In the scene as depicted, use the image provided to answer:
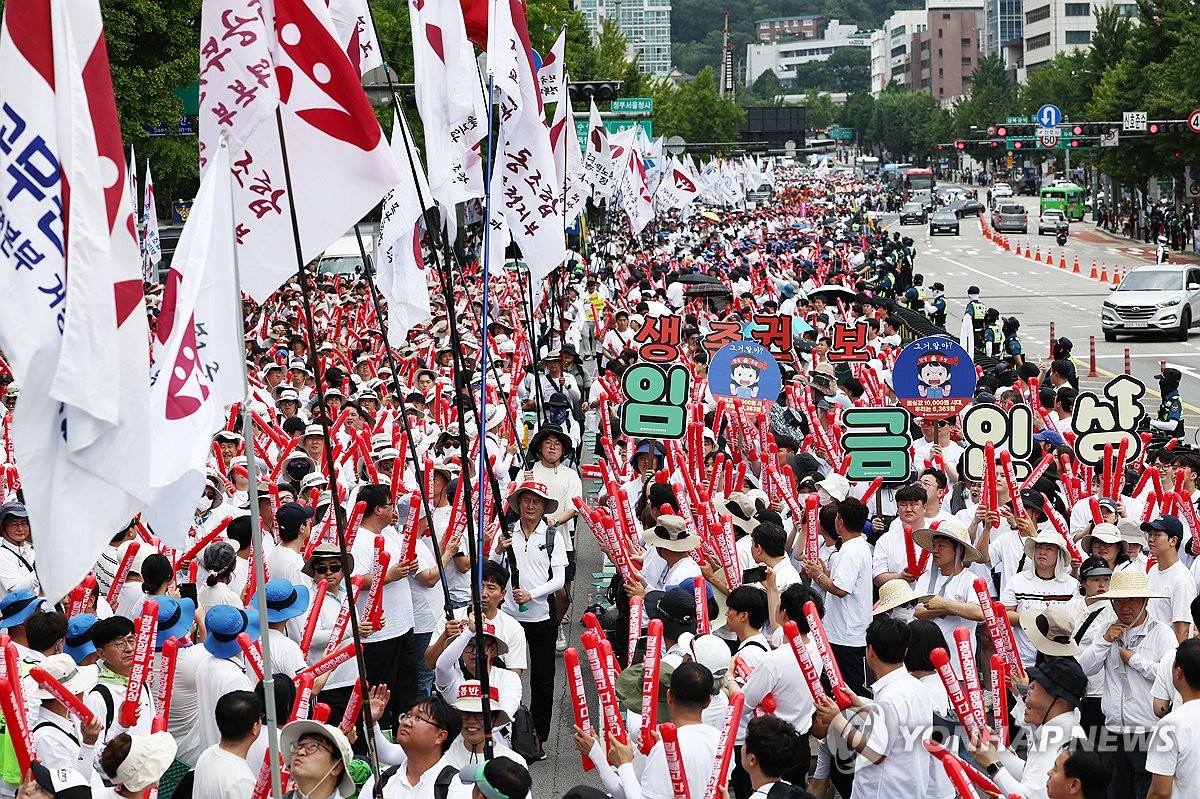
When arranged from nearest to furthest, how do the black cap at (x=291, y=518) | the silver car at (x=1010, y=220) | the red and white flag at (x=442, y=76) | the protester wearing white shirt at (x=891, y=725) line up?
the protester wearing white shirt at (x=891, y=725), the red and white flag at (x=442, y=76), the black cap at (x=291, y=518), the silver car at (x=1010, y=220)

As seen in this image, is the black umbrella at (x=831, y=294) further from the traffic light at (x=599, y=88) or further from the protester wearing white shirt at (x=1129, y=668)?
the protester wearing white shirt at (x=1129, y=668)

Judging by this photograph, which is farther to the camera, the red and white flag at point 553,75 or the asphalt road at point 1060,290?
the asphalt road at point 1060,290

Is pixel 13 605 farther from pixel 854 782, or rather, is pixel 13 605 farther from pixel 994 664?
pixel 994 664

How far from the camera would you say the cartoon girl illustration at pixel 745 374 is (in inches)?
452

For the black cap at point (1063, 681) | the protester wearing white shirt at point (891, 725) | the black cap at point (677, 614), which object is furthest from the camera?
the black cap at point (677, 614)

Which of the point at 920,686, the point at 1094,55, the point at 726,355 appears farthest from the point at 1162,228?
the point at 920,686

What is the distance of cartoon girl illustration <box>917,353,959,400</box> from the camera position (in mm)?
10945

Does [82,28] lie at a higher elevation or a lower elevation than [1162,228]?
higher

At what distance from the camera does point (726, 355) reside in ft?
37.9

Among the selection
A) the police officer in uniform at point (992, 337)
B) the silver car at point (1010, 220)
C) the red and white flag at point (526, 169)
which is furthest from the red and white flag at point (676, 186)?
the silver car at point (1010, 220)

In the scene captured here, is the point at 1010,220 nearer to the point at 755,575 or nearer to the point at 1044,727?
the point at 755,575

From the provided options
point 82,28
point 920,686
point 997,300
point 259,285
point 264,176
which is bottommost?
point 997,300

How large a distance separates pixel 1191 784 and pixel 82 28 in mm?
4537

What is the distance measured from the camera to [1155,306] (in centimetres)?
2930
